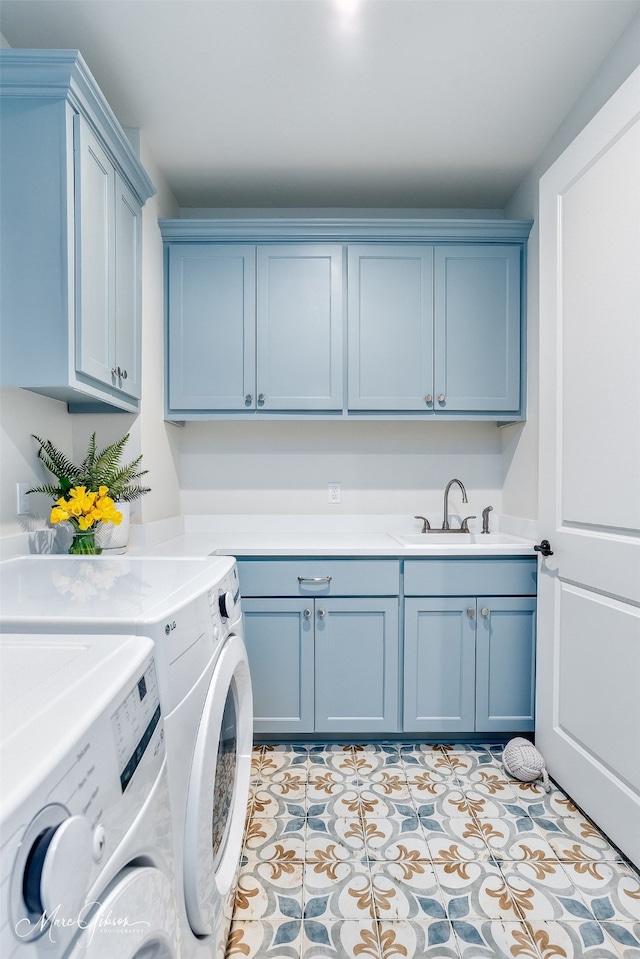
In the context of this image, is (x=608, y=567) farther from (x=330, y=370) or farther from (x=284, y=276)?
(x=284, y=276)

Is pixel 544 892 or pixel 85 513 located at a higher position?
pixel 85 513

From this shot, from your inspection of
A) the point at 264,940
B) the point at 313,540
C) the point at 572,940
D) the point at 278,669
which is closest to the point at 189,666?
the point at 264,940

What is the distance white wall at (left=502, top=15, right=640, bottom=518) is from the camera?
1.96 metres

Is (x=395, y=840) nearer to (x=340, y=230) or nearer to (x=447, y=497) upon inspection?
(x=447, y=497)

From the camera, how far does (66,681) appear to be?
618 millimetres

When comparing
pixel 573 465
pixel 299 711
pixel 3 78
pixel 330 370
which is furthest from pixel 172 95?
pixel 299 711

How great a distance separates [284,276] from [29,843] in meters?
2.50

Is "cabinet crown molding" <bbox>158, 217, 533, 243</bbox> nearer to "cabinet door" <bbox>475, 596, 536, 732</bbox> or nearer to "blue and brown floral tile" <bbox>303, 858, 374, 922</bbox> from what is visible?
"cabinet door" <bbox>475, 596, 536, 732</bbox>

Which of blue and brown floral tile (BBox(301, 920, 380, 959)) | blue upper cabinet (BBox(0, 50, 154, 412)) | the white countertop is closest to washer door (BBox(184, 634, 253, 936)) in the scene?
blue and brown floral tile (BBox(301, 920, 380, 959))

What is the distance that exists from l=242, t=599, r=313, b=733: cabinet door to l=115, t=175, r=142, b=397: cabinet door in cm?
110

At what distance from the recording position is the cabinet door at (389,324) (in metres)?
2.55

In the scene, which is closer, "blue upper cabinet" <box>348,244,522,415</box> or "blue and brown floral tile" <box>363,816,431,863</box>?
"blue and brown floral tile" <box>363,816,431,863</box>

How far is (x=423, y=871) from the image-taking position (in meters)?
1.52

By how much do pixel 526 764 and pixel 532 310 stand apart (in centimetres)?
198
